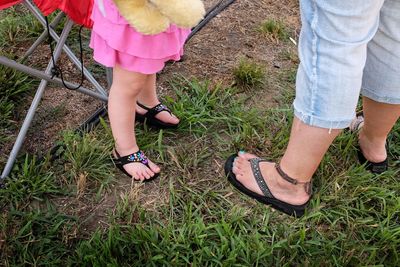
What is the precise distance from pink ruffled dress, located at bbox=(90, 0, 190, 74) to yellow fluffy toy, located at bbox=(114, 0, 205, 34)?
0.52 feet

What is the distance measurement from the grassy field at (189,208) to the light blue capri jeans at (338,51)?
52cm

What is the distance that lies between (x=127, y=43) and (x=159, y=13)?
264 mm

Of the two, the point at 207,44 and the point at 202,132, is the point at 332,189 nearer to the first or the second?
the point at 202,132

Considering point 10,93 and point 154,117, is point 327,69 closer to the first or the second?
point 154,117

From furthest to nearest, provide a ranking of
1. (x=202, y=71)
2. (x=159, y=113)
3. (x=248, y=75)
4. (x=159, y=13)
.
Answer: (x=202, y=71) < (x=248, y=75) < (x=159, y=113) < (x=159, y=13)

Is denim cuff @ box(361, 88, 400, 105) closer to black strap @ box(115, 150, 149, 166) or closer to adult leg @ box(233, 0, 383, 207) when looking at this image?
adult leg @ box(233, 0, 383, 207)

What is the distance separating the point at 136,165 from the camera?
7.05ft

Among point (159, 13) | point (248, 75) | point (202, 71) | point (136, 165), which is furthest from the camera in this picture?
point (202, 71)

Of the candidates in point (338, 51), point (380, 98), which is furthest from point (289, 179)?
point (338, 51)

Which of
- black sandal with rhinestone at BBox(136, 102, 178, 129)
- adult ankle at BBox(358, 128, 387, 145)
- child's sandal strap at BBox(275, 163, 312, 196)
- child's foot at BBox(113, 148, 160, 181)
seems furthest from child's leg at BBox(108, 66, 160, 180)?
adult ankle at BBox(358, 128, 387, 145)

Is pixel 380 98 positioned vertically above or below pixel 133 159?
above

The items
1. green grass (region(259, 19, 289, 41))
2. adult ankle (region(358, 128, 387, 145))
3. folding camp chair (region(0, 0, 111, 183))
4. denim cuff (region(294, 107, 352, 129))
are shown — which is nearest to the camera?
denim cuff (region(294, 107, 352, 129))

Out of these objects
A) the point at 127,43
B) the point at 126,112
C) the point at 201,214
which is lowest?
the point at 201,214

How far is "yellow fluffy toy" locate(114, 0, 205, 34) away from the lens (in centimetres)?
149
